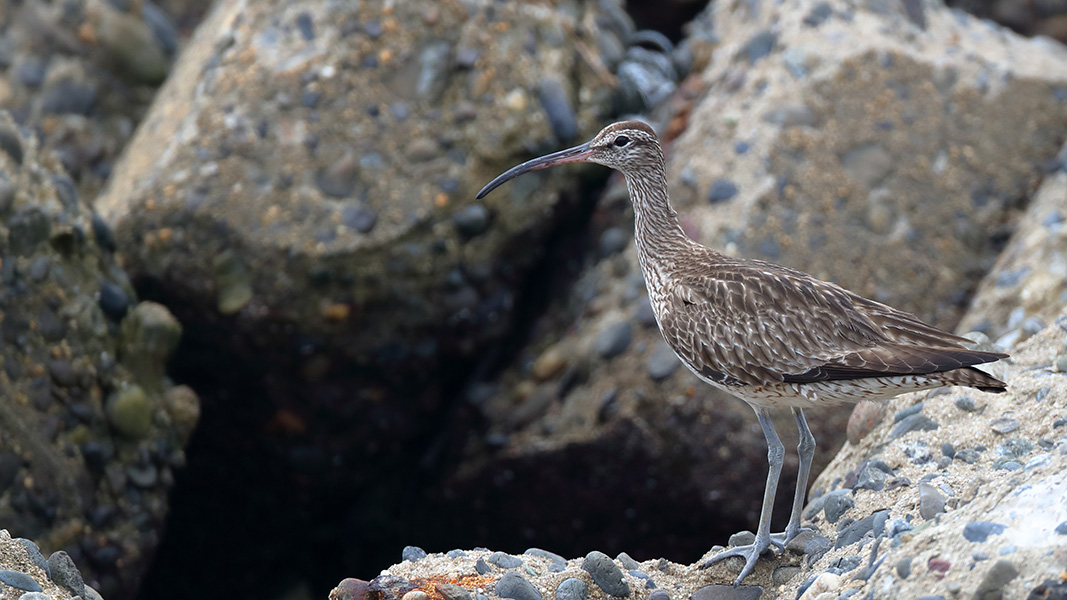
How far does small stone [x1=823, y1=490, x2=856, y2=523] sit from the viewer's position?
5.63 meters

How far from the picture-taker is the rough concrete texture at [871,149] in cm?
836

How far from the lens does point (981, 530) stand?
13.0ft

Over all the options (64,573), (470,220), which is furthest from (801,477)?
(64,573)

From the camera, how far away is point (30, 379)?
6855mm

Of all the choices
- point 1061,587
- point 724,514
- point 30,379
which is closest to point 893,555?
point 1061,587

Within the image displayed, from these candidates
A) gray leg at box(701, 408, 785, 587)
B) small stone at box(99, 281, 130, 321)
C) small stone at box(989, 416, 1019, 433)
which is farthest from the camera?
small stone at box(99, 281, 130, 321)

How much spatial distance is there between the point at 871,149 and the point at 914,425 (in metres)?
3.35

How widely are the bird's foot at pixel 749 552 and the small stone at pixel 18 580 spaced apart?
318cm

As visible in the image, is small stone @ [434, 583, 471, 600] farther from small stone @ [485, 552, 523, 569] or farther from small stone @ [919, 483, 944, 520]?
small stone @ [919, 483, 944, 520]

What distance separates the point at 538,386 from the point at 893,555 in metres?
4.58

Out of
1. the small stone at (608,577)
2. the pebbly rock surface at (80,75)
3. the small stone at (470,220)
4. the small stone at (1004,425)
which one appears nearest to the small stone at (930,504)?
the small stone at (1004,425)

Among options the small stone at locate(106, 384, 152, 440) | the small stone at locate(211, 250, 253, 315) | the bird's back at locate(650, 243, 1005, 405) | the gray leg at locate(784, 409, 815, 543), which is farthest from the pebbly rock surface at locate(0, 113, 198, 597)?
the gray leg at locate(784, 409, 815, 543)

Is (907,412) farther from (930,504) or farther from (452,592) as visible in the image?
(452,592)

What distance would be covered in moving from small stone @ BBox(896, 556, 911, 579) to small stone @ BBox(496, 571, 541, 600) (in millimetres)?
1693
